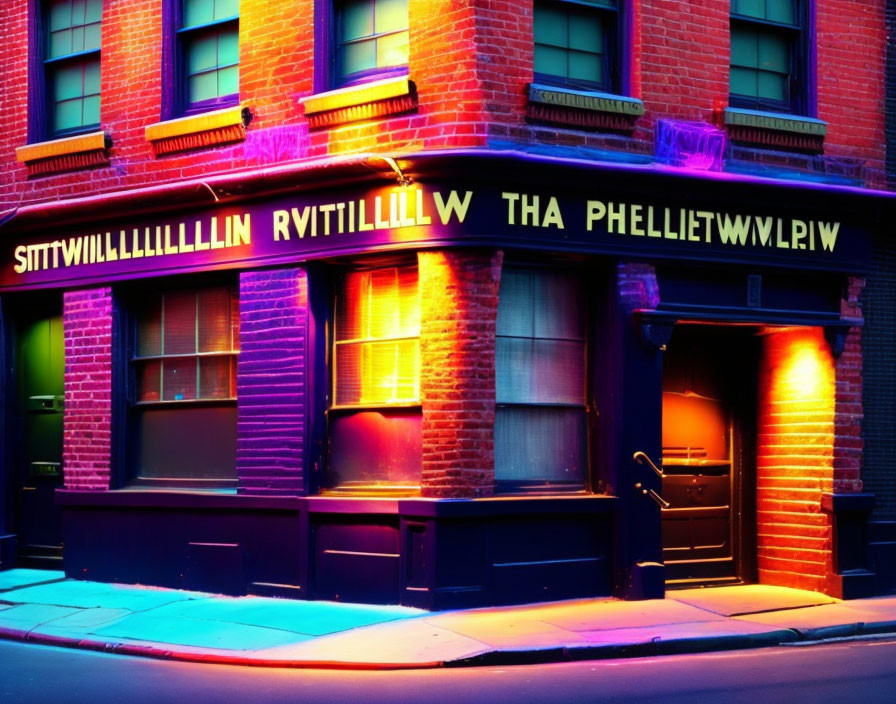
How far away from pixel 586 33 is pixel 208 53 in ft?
12.8

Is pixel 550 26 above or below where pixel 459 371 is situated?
above

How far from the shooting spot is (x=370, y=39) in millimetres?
11141

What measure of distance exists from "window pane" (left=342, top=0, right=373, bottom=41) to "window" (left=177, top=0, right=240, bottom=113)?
1.27 m

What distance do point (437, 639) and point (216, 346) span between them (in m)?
4.39

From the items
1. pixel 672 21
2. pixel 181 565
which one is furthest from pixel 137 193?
pixel 672 21

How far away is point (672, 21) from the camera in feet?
36.8

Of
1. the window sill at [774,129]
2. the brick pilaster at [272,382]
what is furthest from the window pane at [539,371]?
the window sill at [774,129]

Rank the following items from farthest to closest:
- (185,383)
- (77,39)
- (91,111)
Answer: (77,39), (91,111), (185,383)

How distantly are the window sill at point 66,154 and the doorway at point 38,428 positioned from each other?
1525 millimetres

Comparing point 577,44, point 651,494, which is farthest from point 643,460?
point 577,44

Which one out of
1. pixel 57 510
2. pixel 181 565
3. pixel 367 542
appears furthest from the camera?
pixel 57 510

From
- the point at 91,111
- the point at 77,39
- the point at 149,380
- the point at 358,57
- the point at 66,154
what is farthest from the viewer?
the point at 77,39

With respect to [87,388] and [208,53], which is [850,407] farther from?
[87,388]

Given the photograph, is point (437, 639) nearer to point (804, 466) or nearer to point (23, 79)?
point (804, 466)
